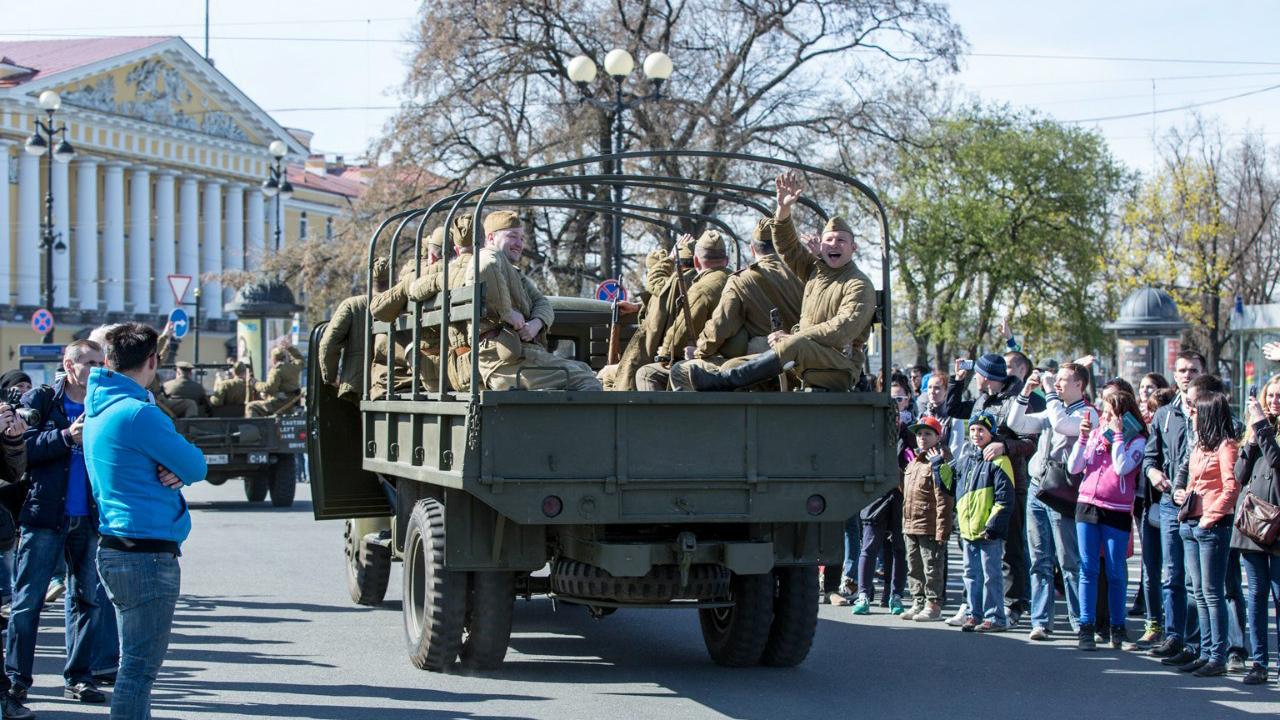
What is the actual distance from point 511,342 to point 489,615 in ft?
4.91

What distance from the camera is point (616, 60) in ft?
71.1

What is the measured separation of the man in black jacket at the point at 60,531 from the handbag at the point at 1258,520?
6.12 meters

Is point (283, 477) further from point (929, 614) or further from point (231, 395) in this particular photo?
point (929, 614)

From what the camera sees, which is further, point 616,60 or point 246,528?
point 616,60

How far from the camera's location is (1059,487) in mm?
10453

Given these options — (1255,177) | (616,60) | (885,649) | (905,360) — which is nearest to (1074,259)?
(1255,177)

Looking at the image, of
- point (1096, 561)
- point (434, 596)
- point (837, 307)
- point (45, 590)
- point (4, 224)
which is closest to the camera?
point (45, 590)

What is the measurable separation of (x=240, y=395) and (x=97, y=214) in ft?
158

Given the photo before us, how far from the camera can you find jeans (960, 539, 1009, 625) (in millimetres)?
11062

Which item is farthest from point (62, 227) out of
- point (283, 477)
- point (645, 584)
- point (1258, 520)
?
point (1258, 520)

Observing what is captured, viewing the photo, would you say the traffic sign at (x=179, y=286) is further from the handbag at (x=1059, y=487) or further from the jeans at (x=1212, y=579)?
the jeans at (x=1212, y=579)

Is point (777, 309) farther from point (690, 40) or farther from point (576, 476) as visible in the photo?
point (690, 40)

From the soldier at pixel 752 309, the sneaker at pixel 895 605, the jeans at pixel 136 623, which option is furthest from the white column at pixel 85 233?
the jeans at pixel 136 623

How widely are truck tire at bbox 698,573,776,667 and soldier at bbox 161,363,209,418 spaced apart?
13483 mm
